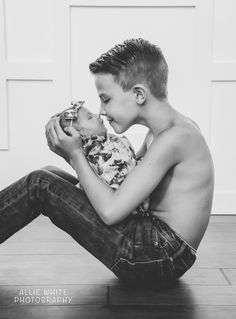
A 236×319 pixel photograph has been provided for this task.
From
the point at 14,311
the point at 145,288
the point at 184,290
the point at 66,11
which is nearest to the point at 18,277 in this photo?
the point at 14,311

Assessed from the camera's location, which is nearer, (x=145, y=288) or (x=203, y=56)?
(x=145, y=288)

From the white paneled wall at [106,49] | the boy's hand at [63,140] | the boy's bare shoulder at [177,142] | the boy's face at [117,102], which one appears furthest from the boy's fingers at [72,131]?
the white paneled wall at [106,49]

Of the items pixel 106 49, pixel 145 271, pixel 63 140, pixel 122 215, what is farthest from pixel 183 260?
pixel 106 49

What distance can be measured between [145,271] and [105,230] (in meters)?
0.15

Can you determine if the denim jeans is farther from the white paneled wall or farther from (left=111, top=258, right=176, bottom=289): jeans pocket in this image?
the white paneled wall

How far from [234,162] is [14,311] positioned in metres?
1.41

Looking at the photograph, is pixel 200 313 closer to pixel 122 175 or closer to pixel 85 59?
pixel 122 175

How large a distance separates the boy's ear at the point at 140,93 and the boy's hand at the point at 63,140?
0.62ft

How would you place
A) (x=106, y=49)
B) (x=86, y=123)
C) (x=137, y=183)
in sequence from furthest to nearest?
(x=106, y=49) < (x=86, y=123) < (x=137, y=183)

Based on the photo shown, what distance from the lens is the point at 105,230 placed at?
1146 millimetres

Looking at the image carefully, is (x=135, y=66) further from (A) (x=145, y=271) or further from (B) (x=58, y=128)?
(A) (x=145, y=271)

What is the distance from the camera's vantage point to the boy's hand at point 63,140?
46.6 inches

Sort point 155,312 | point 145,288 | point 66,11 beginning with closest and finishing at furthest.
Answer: point 155,312, point 145,288, point 66,11

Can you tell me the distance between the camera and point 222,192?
220 cm
